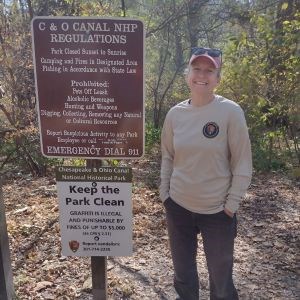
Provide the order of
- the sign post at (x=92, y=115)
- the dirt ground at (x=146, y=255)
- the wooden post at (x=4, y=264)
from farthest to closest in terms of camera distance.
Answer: the dirt ground at (x=146, y=255) < the wooden post at (x=4, y=264) < the sign post at (x=92, y=115)

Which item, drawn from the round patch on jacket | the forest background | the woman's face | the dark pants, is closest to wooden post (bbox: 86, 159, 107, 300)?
the dark pants

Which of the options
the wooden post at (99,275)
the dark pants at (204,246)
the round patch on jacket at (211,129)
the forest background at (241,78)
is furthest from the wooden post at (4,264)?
the forest background at (241,78)

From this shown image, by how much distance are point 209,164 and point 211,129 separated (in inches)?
8.2

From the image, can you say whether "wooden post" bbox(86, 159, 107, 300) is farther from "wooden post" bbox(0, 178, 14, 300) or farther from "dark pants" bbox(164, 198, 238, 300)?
"wooden post" bbox(0, 178, 14, 300)

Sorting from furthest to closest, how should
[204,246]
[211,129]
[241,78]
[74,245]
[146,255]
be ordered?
[241,78] → [146,255] → [74,245] → [204,246] → [211,129]

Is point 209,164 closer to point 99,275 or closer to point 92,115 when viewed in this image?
point 92,115

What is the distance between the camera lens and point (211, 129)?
2.24 meters

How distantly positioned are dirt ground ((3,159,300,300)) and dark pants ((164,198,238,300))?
67 cm

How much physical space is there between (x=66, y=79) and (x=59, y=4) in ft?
22.3

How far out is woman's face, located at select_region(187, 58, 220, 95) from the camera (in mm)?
2256

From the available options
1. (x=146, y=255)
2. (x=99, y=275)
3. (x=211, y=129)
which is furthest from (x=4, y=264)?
(x=211, y=129)

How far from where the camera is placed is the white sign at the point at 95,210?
2412 mm

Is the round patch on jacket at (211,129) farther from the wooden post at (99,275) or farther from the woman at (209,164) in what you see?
the wooden post at (99,275)

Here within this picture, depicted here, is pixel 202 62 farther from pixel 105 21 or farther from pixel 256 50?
pixel 256 50
